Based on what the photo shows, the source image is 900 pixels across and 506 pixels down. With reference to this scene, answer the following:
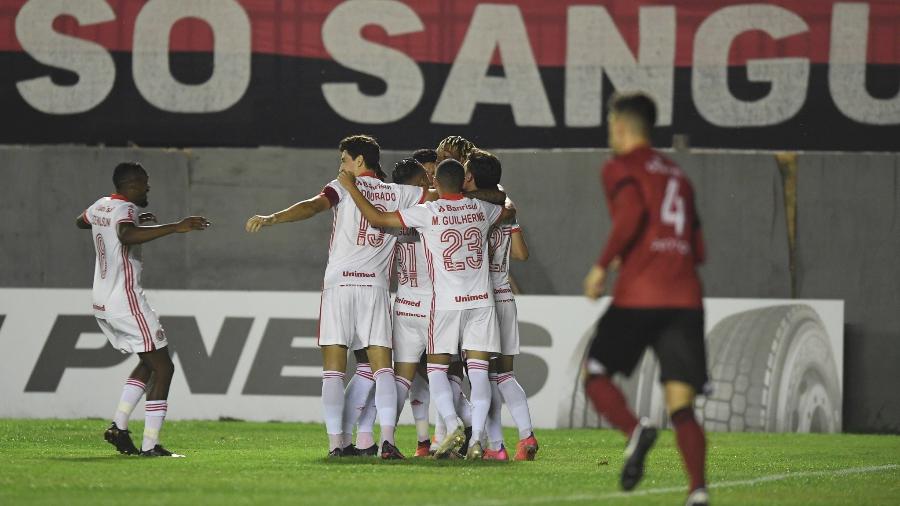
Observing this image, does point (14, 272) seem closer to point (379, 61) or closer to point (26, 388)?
point (26, 388)

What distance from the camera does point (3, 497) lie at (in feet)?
23.3

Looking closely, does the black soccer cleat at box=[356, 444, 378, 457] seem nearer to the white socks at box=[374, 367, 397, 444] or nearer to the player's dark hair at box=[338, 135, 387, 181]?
the white socks at box=[374, 367, 397, 444]

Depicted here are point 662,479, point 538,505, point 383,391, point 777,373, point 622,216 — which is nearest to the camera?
point 622,216

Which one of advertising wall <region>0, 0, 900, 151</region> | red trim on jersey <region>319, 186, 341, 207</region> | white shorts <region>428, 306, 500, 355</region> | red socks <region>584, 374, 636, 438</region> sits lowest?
red socks <region>584, 374, 636, 438</region>

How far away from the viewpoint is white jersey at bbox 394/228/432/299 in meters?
9.86

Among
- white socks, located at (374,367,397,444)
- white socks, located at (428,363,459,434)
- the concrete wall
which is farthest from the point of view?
the concrete wall

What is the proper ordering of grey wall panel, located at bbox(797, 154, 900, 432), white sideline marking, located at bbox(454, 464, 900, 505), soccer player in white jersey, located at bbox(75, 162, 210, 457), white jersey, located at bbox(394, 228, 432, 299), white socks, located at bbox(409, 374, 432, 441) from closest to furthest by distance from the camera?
white sideline marking, located at bbox(454, 464, 900, 505) < soccer player in white jersey, located at bbox(75, 162, 210, 457) < white jersey, located at bbox(394, 228, 432, 299) < white socks, located at bbox(409, 374, 432, 441) < grey wall panel, located at bbox(797, 154, 900, 432)

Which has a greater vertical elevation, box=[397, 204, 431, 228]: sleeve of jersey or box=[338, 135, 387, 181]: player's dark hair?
box=[338, 135, 387, 181]: player's dark hair

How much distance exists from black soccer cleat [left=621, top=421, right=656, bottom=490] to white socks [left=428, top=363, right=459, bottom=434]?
2.94 m

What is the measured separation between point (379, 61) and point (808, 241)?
477 cm

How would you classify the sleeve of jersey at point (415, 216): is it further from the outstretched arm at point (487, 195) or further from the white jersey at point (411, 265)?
the white jersey at point (411, 265)

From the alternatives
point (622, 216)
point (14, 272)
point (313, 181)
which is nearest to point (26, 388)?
point (14, 272)

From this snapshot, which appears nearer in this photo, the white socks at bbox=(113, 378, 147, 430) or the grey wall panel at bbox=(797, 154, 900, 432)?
the white socks at bbox=(113, 378, 147, 430)

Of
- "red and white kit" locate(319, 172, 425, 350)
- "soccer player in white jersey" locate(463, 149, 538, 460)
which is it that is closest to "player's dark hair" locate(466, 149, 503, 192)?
"soccer player in white jersey" locate(463, 149, 538, 460)
